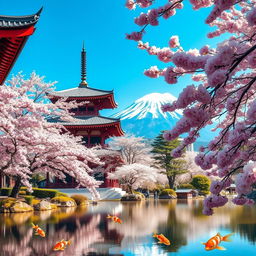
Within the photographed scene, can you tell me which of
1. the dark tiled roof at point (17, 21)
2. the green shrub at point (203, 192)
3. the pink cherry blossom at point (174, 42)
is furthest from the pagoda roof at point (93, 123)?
the pink cherry blossom at point (174, 42)

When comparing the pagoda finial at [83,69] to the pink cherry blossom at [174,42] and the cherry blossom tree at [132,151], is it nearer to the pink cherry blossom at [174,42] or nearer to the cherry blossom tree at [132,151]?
the cherry blossom tree at [132,151]

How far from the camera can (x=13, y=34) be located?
9445 millimetres

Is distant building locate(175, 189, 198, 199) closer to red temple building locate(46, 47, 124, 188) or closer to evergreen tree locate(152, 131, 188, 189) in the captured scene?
evergreen tree locate(152, 131, 188, 189)

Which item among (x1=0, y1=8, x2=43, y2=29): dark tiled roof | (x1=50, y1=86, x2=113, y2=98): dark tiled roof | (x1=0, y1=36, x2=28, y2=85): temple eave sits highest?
(x1=50, y1=86, x2=113, y2=98): dark tiled roof

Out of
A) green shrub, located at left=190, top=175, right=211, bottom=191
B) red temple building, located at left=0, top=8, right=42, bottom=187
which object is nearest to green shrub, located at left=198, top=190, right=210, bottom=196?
green shrub, located at left=190, top=175, right=211, bottom=191

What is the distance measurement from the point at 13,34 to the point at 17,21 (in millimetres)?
577

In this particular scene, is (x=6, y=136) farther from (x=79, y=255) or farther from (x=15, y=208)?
(x=79, y=255)

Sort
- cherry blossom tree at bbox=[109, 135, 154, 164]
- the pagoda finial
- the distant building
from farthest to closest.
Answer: cherry blossom tree at bbox=[109, 135, 154, 164] < the pagoda finial < the distant building

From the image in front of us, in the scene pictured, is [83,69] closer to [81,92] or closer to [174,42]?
[81,92]

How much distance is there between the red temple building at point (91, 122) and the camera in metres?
34.3

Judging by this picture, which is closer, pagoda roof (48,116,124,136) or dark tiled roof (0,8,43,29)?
dark tiled roof (0,8,43,29)

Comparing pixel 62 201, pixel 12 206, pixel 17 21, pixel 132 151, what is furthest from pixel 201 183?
pixel 17 21

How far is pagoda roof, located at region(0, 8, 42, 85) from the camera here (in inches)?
372

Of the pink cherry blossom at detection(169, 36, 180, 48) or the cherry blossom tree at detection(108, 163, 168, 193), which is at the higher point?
the pink cherry blossom at detection(169, 36, 180, 48)
